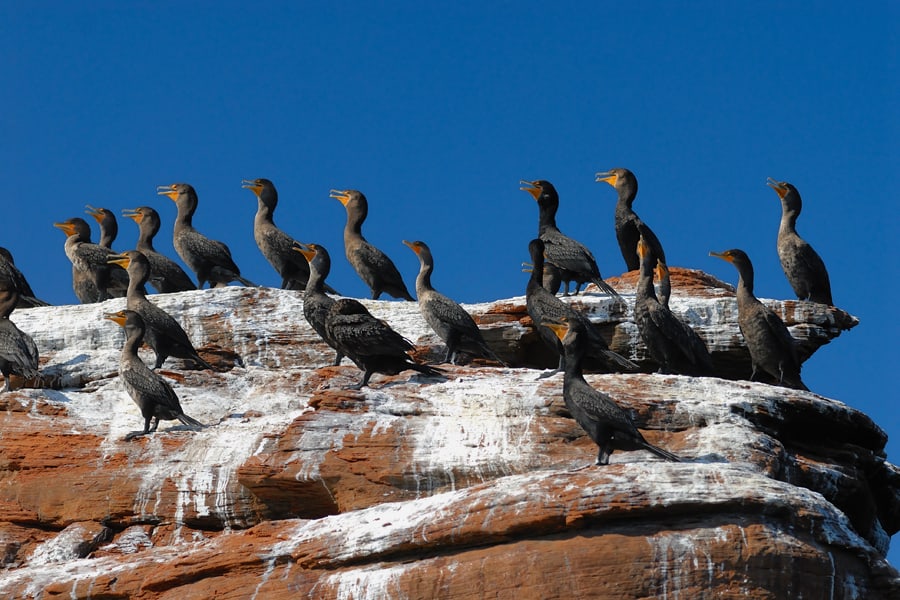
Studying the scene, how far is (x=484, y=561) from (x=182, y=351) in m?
6.61

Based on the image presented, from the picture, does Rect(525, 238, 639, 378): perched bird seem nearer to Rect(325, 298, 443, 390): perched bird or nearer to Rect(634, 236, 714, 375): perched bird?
Rect(634, 236, 714, 375): perched bird

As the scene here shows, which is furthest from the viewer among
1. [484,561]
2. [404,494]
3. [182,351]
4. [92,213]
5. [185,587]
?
[92,213]

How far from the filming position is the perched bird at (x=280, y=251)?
2248cm

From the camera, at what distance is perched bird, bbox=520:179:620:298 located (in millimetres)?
20406

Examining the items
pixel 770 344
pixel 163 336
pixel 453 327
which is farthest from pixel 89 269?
pixel 770 344

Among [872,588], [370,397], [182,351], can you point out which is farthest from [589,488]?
[182,351]

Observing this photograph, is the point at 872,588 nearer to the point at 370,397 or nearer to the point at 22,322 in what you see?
the point at 370,397

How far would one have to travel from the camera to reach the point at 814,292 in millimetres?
20484

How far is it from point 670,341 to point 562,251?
3.06 metres

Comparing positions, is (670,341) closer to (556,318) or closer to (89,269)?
(556,318)

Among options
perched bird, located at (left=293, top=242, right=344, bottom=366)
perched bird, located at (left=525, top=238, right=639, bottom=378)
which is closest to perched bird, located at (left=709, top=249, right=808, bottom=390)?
perched bird, located at (left=525, top=238, right=639, bottom=378)

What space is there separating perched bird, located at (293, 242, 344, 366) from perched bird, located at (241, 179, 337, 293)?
1.33 meters

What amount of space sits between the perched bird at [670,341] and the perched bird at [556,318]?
0.34 meters

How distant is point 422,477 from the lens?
639 inches
